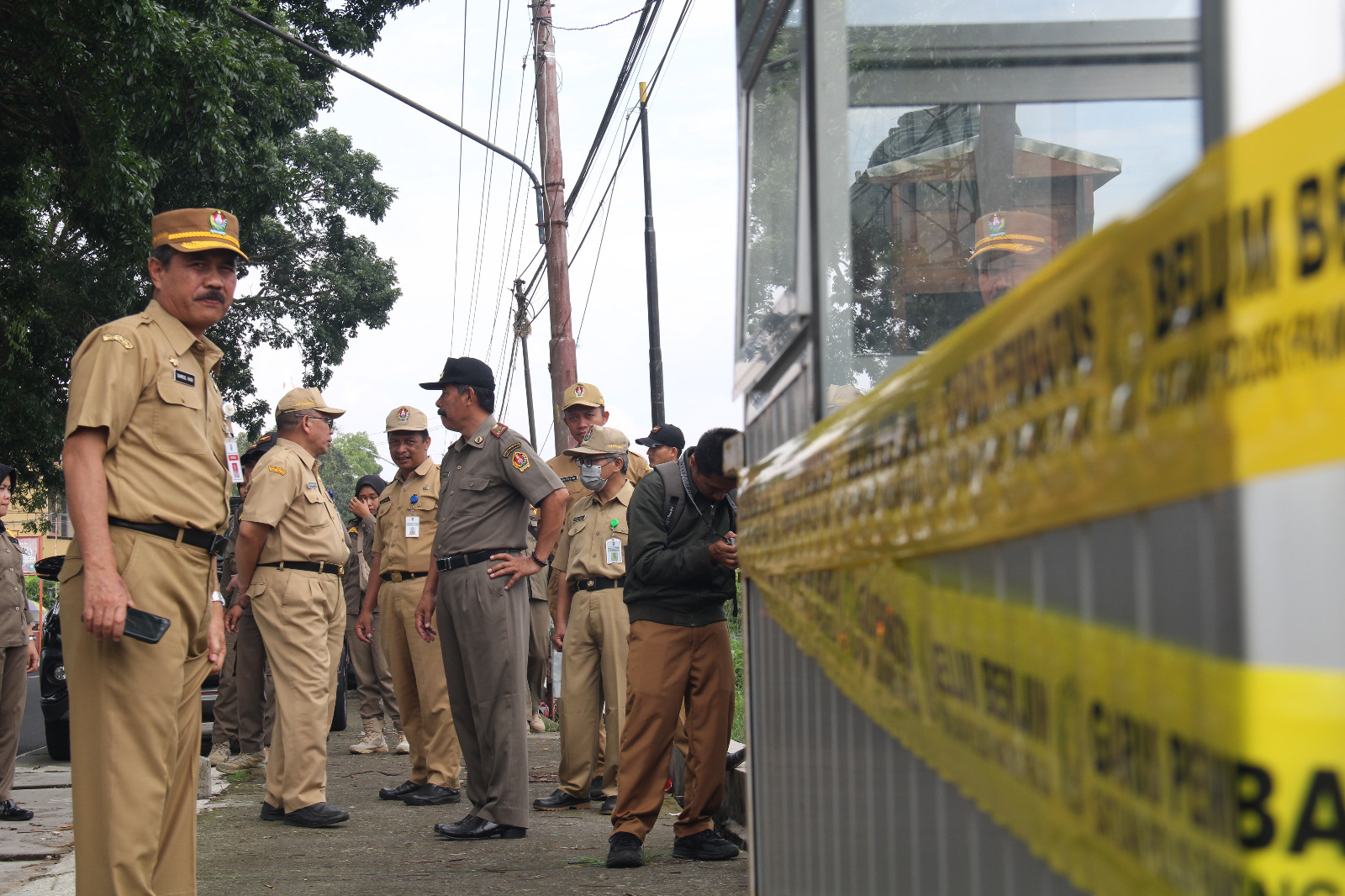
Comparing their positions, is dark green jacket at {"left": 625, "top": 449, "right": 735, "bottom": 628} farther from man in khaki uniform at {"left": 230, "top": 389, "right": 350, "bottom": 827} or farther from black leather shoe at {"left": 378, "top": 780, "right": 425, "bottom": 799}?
black leather shoe at {"left": 378, "top": 780, "right": 425, "bottom": 799}

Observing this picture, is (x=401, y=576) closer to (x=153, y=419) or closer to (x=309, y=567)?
(x=309, y=567)

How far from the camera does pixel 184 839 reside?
133 inches

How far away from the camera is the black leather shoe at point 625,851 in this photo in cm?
478

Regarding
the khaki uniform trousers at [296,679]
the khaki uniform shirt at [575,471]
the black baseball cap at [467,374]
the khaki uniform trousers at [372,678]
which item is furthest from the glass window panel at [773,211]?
the khaki uniform trousers at [372,678]

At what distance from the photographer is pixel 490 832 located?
542 centimetres

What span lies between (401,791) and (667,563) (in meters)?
2.80

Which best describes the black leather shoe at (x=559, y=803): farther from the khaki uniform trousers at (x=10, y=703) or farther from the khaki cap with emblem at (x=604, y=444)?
the khaki uniform trousers at (x=10, y=703)

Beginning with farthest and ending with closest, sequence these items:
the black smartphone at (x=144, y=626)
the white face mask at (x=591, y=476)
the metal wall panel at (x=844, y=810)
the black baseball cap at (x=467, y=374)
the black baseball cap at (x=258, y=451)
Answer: the black baseball cap at (x=258, y=451), the white face mask at (x=591, y=476), the black baseball cap at (x=467, y=374), the black smartphone at (x=144, y=626), the metal wall panel at (x=844, y=810)

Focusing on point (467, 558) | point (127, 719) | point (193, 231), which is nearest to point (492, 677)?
point (467, 558)

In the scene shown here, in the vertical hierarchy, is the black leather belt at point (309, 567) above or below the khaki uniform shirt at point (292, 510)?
below

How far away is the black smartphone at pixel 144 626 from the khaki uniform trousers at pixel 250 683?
4.77m

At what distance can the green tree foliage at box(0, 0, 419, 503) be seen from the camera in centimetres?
764

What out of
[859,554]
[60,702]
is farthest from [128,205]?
[859,554]

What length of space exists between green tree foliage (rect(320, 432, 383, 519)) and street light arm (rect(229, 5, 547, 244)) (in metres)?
86.1
